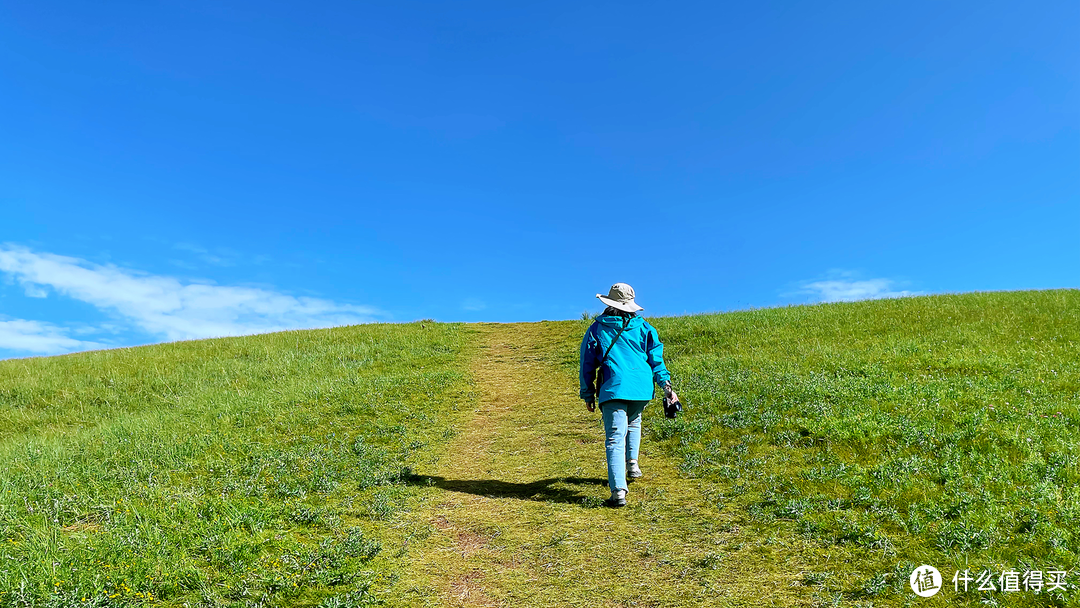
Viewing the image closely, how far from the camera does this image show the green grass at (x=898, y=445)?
7008 mm

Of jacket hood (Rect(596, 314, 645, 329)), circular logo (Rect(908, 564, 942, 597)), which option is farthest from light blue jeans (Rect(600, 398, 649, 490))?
circular logo (Rect(908, 564, 942, 597))

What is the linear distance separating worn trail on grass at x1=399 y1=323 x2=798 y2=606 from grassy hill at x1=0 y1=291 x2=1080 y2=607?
0.07m

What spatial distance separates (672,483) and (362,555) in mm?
4985

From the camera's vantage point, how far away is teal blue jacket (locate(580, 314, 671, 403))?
8.95 metres

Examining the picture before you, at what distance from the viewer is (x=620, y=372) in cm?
897


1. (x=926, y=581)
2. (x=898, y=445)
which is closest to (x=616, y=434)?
(x=926, y=581)

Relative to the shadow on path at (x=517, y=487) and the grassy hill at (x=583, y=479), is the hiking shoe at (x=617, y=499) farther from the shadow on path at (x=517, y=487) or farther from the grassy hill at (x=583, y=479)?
the shadow on path at (x=517, y=487)

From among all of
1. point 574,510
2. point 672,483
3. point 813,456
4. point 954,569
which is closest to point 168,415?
point 574,510

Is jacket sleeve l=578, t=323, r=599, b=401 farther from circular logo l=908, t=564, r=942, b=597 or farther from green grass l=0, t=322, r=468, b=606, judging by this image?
circular logo l=908, t=564, r=942, b=597

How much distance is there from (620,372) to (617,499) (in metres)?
1.92

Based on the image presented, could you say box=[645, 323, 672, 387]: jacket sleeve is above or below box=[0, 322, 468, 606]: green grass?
above

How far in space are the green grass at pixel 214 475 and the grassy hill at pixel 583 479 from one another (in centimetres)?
5

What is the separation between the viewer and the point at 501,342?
26.1m

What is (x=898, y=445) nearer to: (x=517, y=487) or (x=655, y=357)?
(x=655, y=357)
